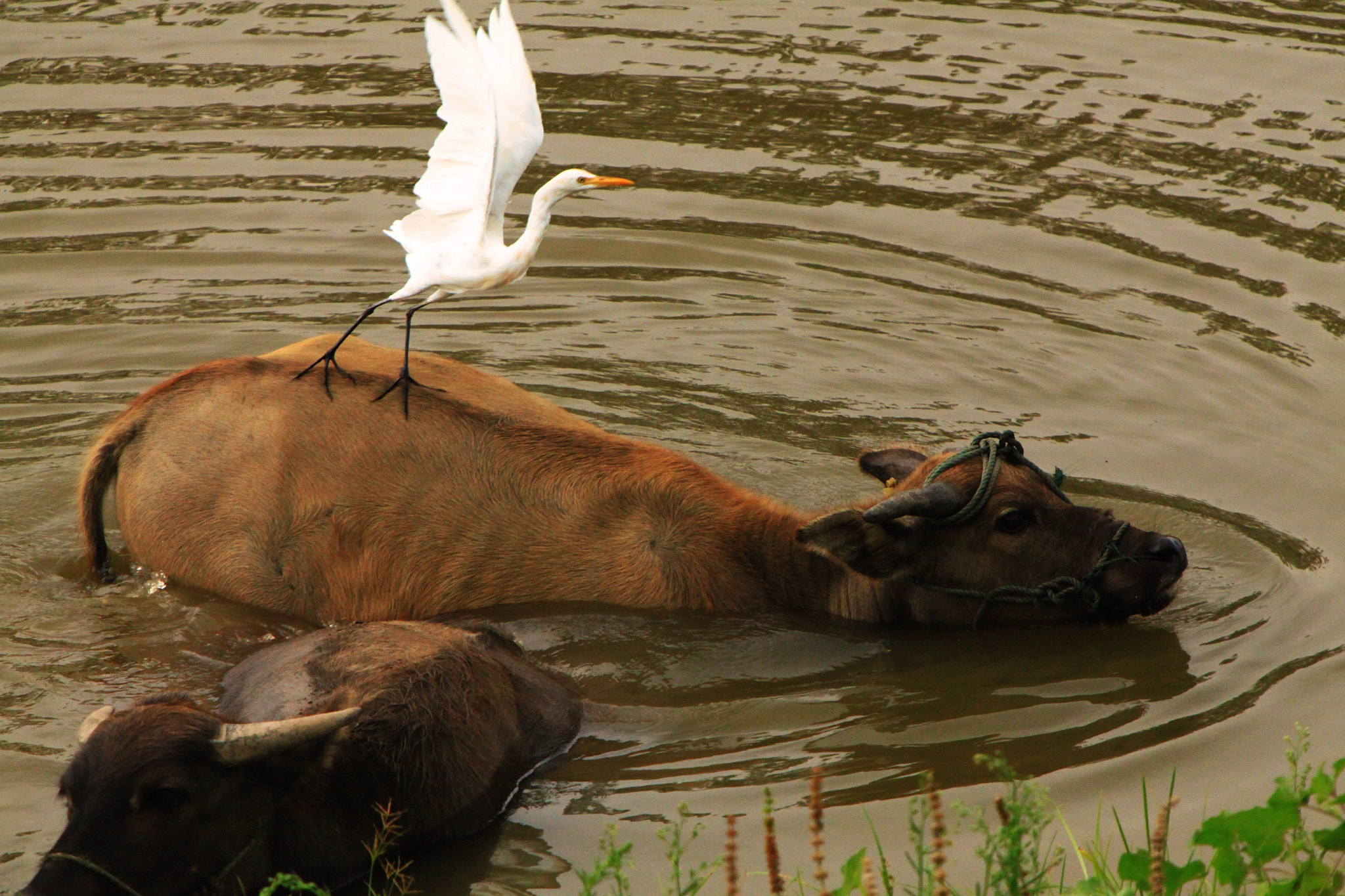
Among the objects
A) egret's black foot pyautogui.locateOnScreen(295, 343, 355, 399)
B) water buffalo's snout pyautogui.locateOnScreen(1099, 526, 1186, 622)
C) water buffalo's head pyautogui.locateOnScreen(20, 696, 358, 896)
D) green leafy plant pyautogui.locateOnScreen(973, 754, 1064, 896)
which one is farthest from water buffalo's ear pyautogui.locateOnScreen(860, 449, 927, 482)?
water buffalo's head pyautogui.locateOnScreen(20, 696, 358, 896)

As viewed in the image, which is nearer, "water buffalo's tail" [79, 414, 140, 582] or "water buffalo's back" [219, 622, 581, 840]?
"water buffalo's back" [219, 622, 581, 840]

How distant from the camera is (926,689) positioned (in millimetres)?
6758

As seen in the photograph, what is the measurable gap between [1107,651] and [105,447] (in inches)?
183

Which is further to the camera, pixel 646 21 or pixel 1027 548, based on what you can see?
pixel 646 21

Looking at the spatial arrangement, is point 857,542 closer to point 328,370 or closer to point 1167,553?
point 1167,553

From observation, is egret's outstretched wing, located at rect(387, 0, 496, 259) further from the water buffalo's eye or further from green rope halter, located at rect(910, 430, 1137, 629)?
the water buffalo's eye

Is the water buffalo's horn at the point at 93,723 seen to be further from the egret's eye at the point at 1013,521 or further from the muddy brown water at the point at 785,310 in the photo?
the egret's eye at the point at 1013,521

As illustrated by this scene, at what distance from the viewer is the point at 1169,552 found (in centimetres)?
698

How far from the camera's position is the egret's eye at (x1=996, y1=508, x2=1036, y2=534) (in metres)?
7.09

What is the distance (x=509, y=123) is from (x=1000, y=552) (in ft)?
9.38

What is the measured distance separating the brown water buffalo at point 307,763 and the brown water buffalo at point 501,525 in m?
0.81

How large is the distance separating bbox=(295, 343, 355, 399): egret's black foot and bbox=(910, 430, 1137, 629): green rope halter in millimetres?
2674

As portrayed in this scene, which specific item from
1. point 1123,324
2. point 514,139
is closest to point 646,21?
point 1123,324

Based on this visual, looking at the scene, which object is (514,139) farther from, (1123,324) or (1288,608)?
(1123,324)
